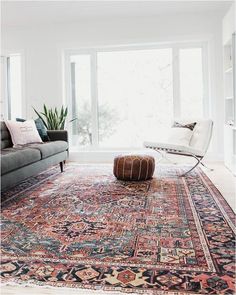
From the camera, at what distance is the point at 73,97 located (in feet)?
20.2

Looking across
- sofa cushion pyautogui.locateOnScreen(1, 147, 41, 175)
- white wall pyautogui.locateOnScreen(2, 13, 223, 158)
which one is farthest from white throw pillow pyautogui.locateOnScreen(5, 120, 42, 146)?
white wall pyautogui.locateOnScreen(2, 13, 223, 158)

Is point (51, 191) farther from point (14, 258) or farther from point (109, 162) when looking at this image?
point (109, 162)

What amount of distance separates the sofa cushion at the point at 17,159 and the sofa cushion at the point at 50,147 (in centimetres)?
15

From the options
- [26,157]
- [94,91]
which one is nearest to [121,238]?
[26,157]

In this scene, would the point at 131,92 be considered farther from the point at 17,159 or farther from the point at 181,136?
the point at 17,159

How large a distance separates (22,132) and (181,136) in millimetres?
2193

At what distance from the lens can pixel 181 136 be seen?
4.57m

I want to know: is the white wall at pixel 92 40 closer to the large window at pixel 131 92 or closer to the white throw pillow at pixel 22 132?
the large window at pixel 131 92

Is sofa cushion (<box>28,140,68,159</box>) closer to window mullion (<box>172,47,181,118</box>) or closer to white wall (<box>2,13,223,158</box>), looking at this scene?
white wall (<box>2,13,223,158</box>)

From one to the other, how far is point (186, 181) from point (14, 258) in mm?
2556

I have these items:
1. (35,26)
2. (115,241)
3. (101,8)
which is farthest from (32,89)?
(115,241)

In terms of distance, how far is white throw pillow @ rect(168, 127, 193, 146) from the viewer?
14.9 feet

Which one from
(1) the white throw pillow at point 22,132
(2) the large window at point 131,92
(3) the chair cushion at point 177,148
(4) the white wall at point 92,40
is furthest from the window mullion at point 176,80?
(1) the white throw pillow at point 22,132

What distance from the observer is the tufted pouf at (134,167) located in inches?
150
